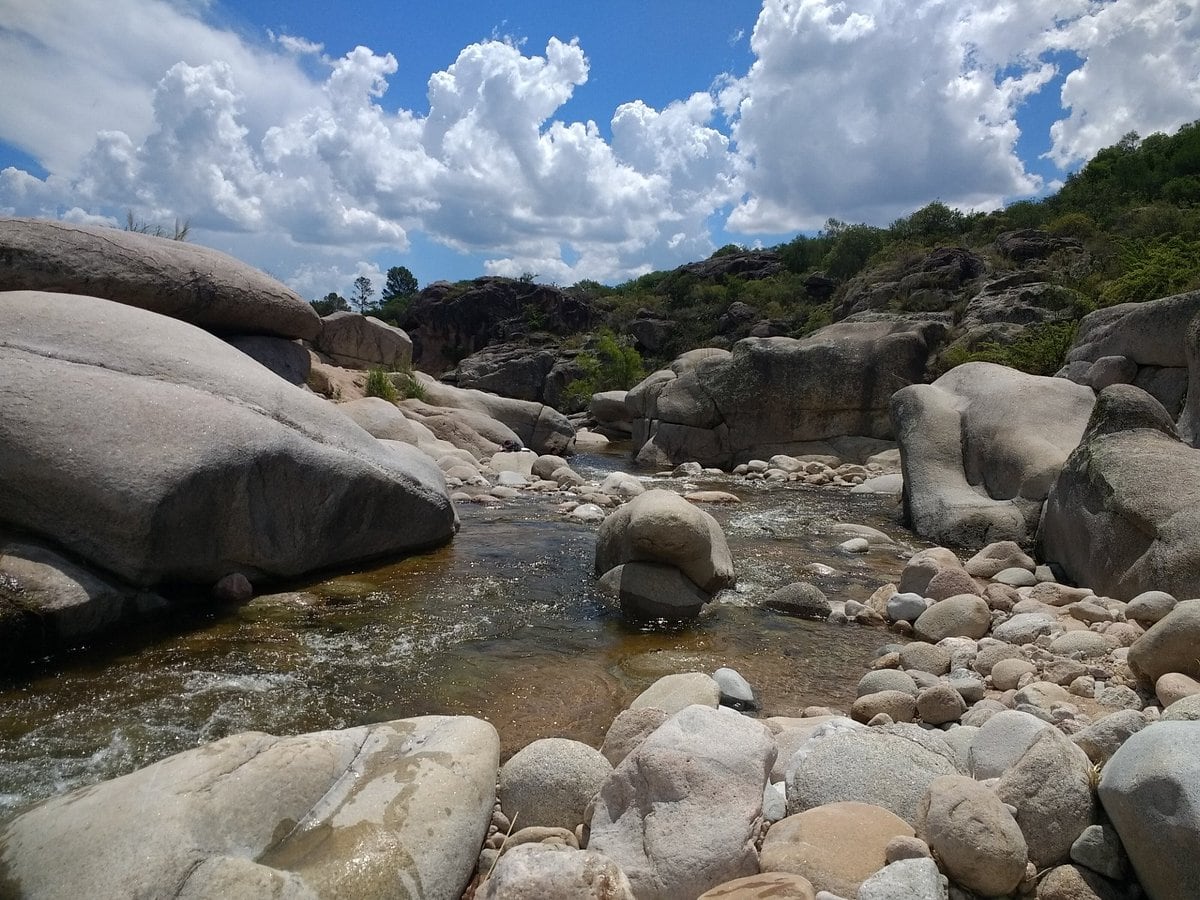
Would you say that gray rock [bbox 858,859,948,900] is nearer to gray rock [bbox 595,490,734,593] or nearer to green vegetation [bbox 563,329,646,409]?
gray rock [bbox 595,490,734,593]

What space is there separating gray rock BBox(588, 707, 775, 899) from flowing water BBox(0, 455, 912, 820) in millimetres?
1481

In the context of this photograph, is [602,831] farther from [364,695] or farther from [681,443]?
[681,443]

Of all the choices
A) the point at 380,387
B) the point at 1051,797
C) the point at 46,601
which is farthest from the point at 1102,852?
the point at 380,387

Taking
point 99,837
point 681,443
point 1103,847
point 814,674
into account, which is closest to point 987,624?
point 814,674

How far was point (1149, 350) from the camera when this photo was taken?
1242cm

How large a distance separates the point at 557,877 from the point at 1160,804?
2089 millimetres

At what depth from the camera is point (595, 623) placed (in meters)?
7.32

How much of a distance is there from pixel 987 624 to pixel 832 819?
4.20m

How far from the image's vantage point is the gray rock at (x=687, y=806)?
3.06 meters

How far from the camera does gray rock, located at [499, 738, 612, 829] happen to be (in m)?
3.71

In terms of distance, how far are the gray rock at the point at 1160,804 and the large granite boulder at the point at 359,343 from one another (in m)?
21.7

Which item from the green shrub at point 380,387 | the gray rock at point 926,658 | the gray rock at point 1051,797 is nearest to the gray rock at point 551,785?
the gray rock at point 1051,797

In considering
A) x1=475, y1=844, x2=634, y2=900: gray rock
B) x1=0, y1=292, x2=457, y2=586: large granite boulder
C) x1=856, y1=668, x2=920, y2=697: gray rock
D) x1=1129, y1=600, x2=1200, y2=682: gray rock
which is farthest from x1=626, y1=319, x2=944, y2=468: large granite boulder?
x1=475, y1=844, x2=634, y2=900: gray rock

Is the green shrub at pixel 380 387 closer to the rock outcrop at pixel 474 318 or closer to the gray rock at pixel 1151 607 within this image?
the gray rock at pixel 1151 607
